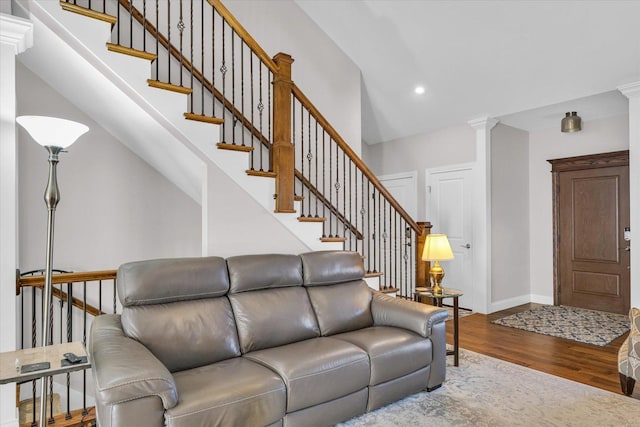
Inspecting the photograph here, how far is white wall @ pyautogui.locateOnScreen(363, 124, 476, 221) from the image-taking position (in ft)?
18.0

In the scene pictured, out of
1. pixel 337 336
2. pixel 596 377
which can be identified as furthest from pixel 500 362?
pixel 337 336

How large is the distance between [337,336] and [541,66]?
3616mm

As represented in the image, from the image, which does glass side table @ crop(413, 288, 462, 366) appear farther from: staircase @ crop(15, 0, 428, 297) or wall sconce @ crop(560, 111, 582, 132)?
wall sconce @ crop(560, 111, 582, 132)

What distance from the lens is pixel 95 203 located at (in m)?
3.96

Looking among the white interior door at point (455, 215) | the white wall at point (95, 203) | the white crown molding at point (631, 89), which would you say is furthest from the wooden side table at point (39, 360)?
the white crown molding at point (631, 89)

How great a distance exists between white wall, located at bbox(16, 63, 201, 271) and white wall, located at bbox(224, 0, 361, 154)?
6.39 feet

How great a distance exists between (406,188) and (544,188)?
6.44ft

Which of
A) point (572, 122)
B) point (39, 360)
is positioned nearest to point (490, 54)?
point (572, 122)

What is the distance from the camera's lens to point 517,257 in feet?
18.6

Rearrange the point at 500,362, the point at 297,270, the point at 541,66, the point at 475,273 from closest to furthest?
the point at 297,270, the point at 500,362, the point at 541,66, the point at 475,273

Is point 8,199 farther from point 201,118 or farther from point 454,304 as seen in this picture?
point 454,304

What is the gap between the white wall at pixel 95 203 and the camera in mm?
3605

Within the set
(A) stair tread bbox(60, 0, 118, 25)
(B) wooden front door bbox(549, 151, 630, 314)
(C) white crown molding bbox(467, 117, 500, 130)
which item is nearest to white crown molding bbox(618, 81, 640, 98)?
(B) wooden front door bbox(549, 151, 630, 314)

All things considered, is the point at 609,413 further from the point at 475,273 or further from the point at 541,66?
the point at 541,66
